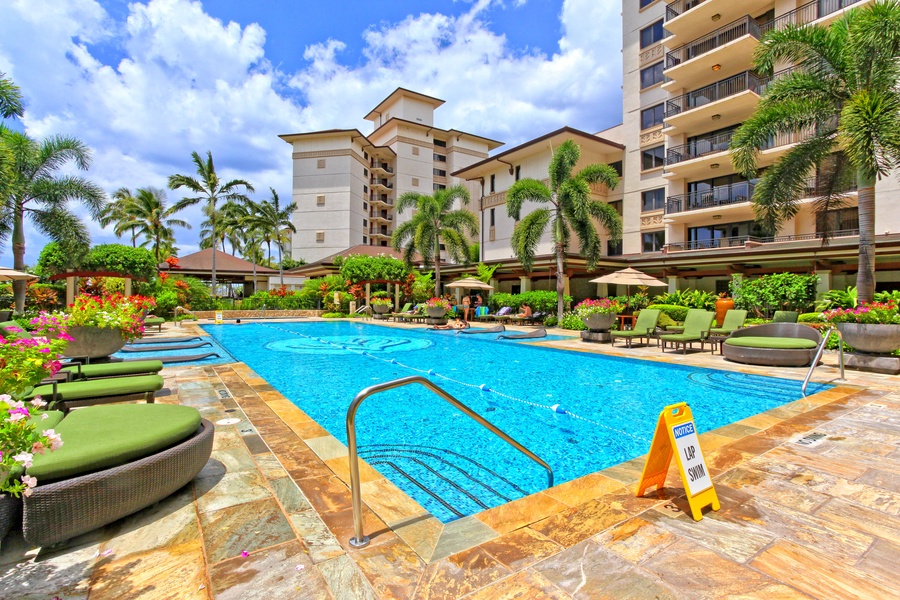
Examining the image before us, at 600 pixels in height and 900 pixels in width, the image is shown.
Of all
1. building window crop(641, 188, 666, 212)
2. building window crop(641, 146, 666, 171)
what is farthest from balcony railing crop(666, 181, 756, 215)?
building window crop(641, 146, 666, 171)

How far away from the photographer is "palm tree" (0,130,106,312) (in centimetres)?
1680

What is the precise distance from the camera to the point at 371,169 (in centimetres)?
4972

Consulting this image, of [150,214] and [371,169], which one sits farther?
[371,169]

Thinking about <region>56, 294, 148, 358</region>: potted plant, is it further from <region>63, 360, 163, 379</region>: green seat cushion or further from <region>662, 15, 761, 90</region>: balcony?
<region>662, 15, 761, 90</region>: balcony

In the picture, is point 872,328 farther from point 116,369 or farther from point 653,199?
point 653,199

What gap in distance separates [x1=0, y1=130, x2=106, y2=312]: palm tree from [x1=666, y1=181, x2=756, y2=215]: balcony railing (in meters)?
28.8

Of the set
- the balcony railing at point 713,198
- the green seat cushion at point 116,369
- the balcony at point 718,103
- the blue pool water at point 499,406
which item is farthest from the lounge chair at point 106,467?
the balcony at point 718,103

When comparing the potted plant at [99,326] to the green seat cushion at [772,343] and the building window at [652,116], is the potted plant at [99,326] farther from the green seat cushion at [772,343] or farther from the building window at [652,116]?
the building window at [652,116]

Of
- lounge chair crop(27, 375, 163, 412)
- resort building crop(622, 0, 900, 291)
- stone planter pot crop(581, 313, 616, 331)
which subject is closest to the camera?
lounge chair crop(27, 375, 163, 412)

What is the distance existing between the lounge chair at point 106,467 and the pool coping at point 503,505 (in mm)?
843

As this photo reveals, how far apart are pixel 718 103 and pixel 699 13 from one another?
5151 millimetres

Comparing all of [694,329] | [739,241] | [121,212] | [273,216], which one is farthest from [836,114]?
[121,212]

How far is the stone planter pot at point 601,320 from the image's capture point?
13.6 m

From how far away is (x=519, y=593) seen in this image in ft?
6.51
